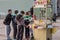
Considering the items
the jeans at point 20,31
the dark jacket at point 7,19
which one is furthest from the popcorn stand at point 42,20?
the dark jacket at point 7,19

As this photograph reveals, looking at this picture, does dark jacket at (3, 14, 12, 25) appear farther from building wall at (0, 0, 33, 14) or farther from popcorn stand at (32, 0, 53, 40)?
building wall at (0, 0, 33, 14)

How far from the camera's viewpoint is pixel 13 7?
29844 millimetres

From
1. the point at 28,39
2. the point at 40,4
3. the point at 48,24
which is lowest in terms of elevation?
the point at 28,39

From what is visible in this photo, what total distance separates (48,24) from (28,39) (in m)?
2.16

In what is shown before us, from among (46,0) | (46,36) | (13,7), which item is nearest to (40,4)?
(46,0)

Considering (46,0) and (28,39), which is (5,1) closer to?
(28,39)

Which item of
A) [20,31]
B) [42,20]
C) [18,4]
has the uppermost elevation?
[18,4]

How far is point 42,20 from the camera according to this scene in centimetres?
1227

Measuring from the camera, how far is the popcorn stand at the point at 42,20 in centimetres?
1211

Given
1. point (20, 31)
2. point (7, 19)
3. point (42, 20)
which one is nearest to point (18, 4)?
point (7, 19)

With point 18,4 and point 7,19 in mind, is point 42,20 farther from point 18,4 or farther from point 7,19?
point 18,4

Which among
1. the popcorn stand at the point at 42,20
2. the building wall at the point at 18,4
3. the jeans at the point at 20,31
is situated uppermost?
the building wall at the point at 18,4

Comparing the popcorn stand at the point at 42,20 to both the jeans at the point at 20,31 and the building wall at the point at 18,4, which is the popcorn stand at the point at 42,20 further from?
the building wall at the point at 18,4

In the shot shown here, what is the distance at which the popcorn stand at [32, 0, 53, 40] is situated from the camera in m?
12.1
